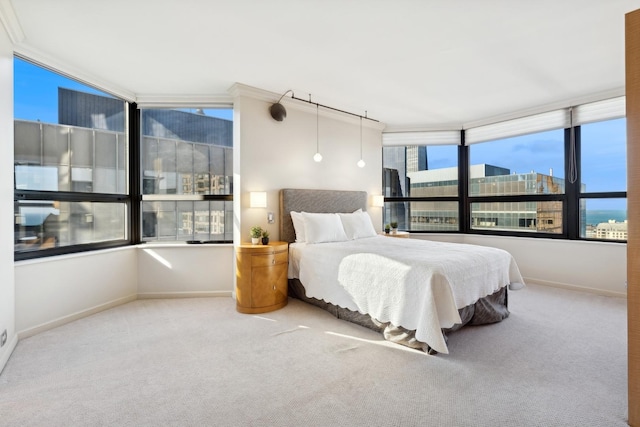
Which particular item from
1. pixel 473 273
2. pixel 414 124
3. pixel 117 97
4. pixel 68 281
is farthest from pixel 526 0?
pixel 68 281

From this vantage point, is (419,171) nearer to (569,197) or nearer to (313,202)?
(569,197)

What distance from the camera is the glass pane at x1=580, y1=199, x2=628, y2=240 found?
13.6ft

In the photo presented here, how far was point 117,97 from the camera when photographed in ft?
12.6

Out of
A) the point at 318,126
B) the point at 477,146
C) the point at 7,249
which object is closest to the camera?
the point at 7,249

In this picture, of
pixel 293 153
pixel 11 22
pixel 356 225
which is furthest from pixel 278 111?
pixel 11 22

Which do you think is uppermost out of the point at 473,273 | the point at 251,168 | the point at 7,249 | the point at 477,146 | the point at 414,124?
the point at 414,124

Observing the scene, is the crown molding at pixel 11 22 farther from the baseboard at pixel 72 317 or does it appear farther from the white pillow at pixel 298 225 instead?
the white pillow at pixel 298 225

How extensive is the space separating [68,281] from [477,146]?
244 inches

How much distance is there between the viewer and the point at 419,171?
5.82 metres

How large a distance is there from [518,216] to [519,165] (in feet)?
2.74

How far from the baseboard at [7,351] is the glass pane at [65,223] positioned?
2.76 feet

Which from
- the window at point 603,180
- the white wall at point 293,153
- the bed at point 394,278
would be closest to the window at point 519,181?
the window at point 603,180

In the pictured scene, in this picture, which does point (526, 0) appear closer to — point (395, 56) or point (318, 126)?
point (395, 56)

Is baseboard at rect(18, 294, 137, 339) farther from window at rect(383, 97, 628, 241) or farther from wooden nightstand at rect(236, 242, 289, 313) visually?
window at rect(383, 97, 628, 241)
